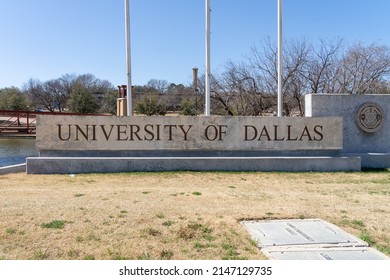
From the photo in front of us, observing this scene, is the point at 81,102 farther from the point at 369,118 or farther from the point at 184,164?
the point at 369,118

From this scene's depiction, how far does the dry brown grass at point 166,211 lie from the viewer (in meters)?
3.73

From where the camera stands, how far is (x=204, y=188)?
746 centimetres

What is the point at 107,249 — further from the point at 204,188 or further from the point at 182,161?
the point at 182,161

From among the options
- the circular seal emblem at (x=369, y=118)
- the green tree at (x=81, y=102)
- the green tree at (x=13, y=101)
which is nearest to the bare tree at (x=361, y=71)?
the circular seal emblem at (x=369, y=118)

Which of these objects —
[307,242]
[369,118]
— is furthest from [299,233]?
[369,118]

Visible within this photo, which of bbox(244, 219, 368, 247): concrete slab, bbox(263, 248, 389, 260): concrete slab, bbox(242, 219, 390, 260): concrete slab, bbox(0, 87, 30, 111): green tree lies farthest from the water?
bbox(0, 87, 30, 111): green tree

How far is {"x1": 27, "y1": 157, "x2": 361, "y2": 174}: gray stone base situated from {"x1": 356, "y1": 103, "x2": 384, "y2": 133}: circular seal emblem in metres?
1.50

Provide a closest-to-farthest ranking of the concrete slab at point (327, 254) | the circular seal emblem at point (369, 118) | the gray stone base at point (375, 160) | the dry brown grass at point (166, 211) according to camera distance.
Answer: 1. the concrete slab at point (327, 254)
2. the dry brown grass at point (166, 211)
3. the gray stone base at point (375, 160)
4. the circular seal emblem at point (369, 118)

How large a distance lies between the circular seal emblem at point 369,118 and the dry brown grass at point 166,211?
288 centimetres

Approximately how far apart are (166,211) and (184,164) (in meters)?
4.74

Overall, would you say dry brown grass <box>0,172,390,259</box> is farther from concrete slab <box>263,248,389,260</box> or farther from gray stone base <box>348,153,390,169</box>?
gray stone base <box>348,153,390,169</box>

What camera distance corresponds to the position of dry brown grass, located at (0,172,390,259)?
3730 millimetres

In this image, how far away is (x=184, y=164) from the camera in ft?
32.6

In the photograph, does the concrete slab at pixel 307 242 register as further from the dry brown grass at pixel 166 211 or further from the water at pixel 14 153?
the water at pixel 14 153
